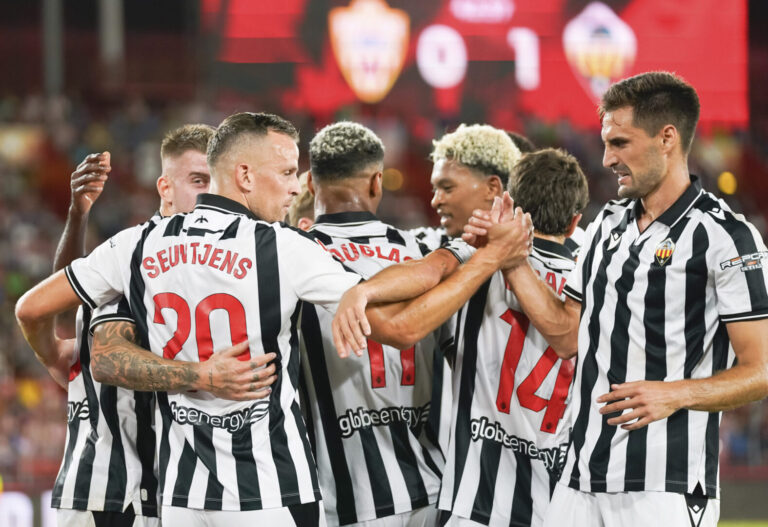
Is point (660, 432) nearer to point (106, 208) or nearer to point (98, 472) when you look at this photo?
point (98, 472)

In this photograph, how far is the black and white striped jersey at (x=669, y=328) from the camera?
3251 mm

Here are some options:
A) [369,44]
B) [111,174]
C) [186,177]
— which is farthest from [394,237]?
[111,174]

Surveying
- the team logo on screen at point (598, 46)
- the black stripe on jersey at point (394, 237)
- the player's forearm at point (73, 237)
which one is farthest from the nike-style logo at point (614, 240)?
the team logo on screen at point (598, 46)

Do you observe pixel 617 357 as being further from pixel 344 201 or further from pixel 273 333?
pixel 344 201

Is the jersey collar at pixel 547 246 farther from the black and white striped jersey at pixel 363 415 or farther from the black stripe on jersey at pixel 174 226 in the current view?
the black stripe on jersey at pixel 174 226

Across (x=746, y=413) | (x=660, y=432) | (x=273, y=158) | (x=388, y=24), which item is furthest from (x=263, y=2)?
(x=660, y=432)

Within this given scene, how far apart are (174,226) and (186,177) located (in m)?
0.88

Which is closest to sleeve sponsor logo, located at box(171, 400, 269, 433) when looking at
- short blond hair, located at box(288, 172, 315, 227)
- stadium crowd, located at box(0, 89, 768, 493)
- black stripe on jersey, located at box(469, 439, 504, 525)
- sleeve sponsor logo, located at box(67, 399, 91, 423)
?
sleeve sponsor logo, located at box(67, 399, 91, 423)

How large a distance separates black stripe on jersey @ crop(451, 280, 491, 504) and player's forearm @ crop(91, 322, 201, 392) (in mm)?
1173

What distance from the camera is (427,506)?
4078 millimetres

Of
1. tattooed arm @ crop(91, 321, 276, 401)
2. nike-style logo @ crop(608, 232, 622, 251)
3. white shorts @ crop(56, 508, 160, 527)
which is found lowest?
white shorts @ crop(56, 508, 160, 527)

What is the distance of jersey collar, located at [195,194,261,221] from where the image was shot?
3590mm

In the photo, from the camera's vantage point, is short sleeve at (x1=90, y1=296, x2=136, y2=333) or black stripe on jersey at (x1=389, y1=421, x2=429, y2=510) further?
black stripe on jersey at (x1=389, y1=421, x2=429, y2=510)

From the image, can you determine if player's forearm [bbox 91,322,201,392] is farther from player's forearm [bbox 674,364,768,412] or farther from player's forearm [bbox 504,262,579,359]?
player's forearm [bbox 674,364,768,412]
